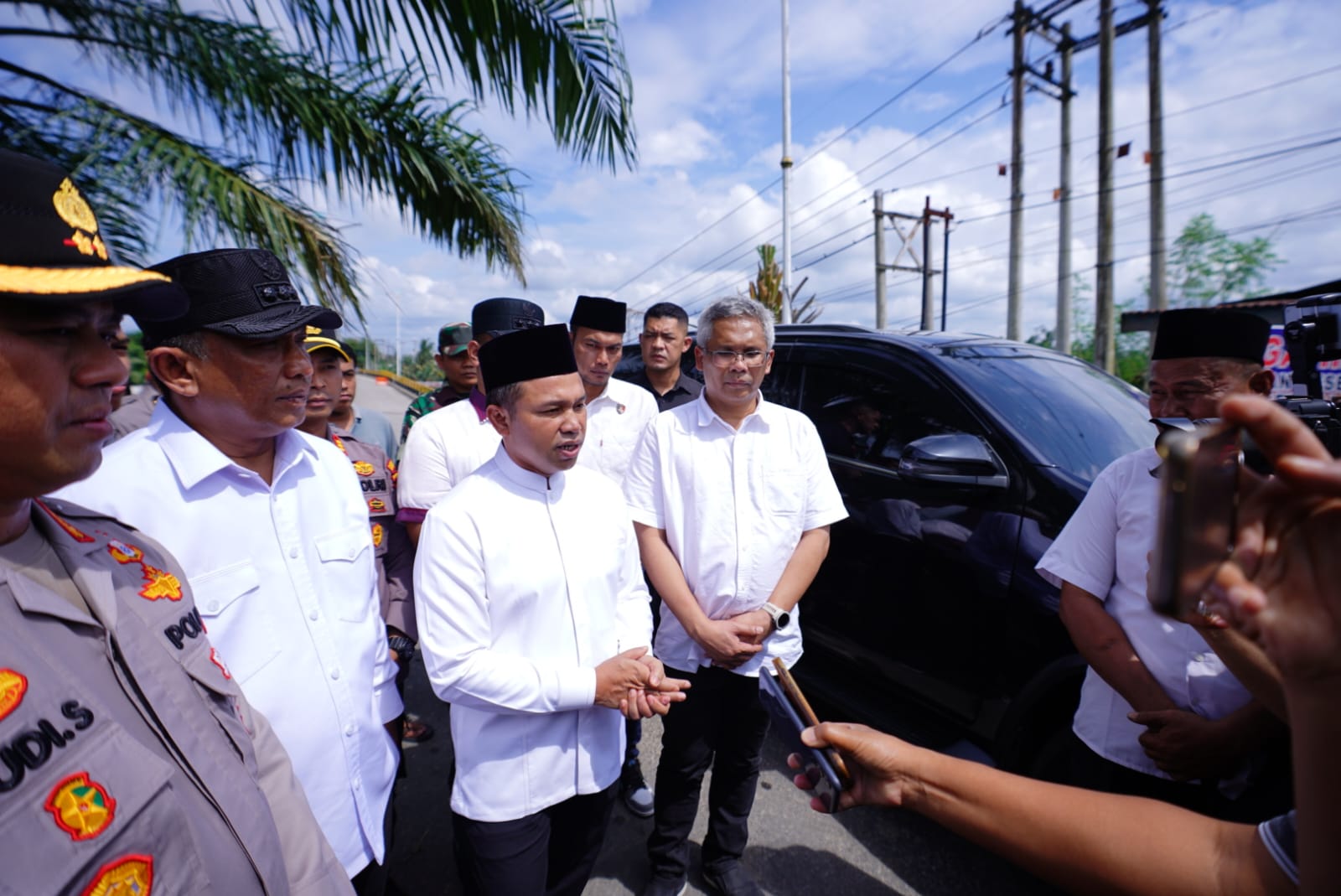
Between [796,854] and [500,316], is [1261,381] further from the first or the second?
[500,316]

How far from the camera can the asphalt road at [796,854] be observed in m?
2.33

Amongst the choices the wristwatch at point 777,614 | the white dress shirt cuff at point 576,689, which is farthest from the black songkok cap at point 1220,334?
the white dress shirt cuff at point 576,689

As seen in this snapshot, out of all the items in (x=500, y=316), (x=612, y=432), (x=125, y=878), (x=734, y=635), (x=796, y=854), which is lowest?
(x=796, y=854)

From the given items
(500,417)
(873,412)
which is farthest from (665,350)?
(500,417)

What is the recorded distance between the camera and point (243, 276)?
4.84 feet

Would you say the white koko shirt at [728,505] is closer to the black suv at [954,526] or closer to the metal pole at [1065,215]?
the black suv at [954,526]

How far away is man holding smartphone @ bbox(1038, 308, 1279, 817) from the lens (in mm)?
1598

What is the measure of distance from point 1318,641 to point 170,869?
4.46ft

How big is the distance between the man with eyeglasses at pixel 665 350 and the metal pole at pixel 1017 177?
13.6 m

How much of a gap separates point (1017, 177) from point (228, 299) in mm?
17596

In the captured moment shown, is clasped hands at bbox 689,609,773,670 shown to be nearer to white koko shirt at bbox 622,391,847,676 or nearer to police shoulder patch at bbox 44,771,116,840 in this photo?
white koko shirt at bbox 622,391,847,676

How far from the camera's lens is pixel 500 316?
3268 millimetres

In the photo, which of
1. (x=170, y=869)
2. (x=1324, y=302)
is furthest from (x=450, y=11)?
(x=1324, y=302)

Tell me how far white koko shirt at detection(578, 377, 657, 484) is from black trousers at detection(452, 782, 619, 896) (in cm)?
162
